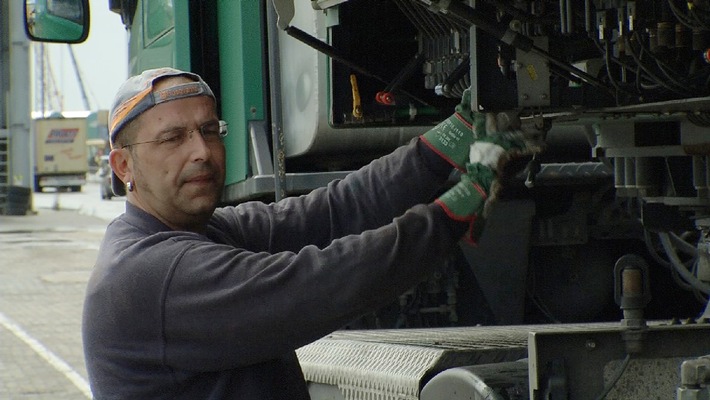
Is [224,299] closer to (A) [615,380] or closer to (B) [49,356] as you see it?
(A) [615,380]

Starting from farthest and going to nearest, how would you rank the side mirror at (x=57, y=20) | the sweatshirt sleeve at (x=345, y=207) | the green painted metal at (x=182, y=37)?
the side mirror at (x=57, y=20), the green painted metal at (x=182, y=37), the sweatshirt sleeve at (x=345, y=207)

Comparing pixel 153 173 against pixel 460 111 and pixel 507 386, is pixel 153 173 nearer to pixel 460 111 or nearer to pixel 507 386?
pixel 460 111

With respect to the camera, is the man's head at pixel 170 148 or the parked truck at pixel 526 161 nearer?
the man's head at pixel 170 148

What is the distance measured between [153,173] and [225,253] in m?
0.35

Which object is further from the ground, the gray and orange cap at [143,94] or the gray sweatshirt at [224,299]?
the gray and orange cap at [143,94]

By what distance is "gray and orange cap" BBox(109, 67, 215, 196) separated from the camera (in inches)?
128

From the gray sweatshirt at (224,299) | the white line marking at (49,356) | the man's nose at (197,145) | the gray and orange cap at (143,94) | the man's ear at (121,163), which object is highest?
the gray and orange cap at (143,94)

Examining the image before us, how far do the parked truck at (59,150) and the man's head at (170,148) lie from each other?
31.6 m

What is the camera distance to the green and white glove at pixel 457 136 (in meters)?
3.51

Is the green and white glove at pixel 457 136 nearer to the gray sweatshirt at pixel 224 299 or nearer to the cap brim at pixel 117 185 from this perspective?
the gray sweatshirt at pixel 224 299

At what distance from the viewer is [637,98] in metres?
3.70

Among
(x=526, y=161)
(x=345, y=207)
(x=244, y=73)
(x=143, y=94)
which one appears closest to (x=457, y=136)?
(x=526, y=161)

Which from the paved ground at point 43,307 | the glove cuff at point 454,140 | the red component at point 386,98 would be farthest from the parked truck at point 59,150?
the glove cuff at point 454,140

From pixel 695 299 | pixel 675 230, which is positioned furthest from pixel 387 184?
pixel 695 299
